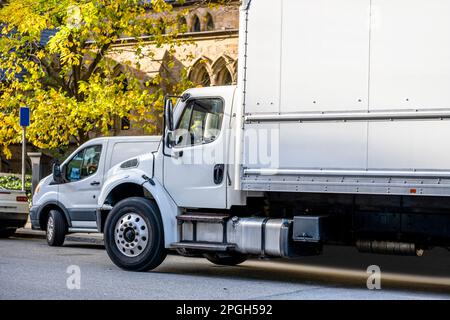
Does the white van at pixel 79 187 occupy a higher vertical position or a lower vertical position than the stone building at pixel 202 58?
lower

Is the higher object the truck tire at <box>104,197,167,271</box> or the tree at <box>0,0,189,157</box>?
the tree at <box>0,0,189,157</box>

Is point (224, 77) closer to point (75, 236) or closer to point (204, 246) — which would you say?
point (75, 236)

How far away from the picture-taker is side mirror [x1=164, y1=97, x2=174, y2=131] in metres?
13.7

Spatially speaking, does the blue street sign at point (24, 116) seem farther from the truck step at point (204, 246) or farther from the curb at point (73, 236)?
the truck step at point (204, 246)

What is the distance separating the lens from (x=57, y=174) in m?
19.8

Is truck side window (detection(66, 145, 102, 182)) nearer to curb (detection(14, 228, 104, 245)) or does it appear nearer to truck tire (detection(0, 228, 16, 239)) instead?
curb (detection(14, 228, 104, 245))

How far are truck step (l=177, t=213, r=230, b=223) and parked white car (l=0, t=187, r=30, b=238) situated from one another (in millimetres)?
8860

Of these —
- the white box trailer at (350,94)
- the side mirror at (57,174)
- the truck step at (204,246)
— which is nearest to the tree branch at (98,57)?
the side mirror at (57,174)

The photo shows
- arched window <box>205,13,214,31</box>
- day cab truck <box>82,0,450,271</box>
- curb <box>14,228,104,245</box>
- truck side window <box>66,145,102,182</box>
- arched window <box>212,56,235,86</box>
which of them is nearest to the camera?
day cab truck <box>82,0,450,271</box>

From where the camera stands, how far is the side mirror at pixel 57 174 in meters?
19.7
